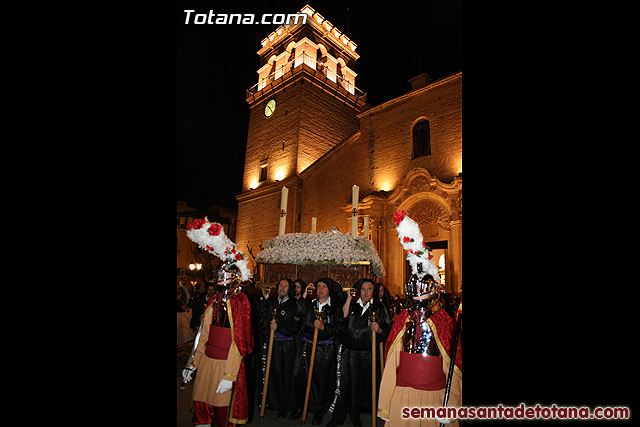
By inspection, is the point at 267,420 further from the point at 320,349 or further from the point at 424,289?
the point at 424,289

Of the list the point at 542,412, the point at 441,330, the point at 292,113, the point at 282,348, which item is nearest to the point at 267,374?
the point at 282,348

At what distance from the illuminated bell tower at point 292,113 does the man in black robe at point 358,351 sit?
44.0 ft

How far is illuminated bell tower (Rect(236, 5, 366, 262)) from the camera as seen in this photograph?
19750 mm

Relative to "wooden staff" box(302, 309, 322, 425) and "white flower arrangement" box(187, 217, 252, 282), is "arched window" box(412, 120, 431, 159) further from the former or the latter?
"white flower arrangement" box(187, 217, 252, 282)

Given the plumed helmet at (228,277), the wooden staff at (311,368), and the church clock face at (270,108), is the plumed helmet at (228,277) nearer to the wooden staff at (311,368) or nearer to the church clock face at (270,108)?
the wooden staff at (311,368)

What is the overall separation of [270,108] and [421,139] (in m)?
10.4

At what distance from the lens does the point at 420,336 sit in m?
3.82

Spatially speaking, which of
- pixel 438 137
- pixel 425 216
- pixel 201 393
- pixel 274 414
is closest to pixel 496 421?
pixel 201 393

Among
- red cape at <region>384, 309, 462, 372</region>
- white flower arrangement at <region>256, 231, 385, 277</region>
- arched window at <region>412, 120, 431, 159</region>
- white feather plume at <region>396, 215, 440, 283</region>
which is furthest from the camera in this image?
arched window at <region>412, 120, 431, 159</region>

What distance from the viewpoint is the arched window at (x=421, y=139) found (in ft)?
50.0

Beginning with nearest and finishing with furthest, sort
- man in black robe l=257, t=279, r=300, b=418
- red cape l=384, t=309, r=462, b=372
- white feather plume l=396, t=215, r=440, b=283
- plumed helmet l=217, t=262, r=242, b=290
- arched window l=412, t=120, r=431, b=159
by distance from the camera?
red cape l=384, t=309, r=462, b=372, white feather plume l=396, t=215, r=440, b=283, plumed helmet l=217, t=262, r=242, b=290, man in black robe l=257, t=279, r=300, b=418, arched window l=412, t=120, r=431, b=159

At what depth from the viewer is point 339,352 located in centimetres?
529

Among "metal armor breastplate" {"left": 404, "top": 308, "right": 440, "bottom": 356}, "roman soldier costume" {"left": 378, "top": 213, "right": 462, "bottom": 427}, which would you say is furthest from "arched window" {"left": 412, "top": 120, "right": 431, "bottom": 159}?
"metal armor breastplate" {"left": 404, "top": 308, "right": 440, "bottom": 356}

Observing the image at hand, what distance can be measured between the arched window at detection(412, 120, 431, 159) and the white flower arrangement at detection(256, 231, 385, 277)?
9.06 meters
